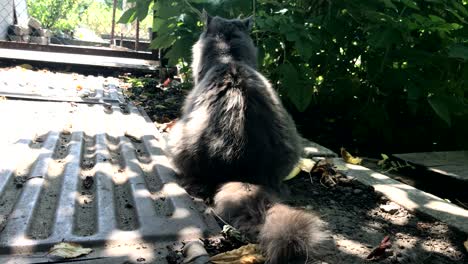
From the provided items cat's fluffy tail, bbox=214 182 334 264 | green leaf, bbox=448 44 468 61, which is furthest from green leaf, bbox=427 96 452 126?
cat's fluffy tail, bbox=214 182 334 264

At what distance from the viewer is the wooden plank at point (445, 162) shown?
3138 mm

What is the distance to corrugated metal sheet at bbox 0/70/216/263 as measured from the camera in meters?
1.87

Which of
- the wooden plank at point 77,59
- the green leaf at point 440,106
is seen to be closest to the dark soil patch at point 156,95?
the wooden plank at point 77,59

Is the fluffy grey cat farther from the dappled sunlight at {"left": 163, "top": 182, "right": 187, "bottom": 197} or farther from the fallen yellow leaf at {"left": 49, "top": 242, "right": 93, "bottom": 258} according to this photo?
the fallen yellow leaf at {"left": 49, "top": 242, "right": 93, "bottom": 258}

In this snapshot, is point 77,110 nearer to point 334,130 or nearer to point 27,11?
point 334,130

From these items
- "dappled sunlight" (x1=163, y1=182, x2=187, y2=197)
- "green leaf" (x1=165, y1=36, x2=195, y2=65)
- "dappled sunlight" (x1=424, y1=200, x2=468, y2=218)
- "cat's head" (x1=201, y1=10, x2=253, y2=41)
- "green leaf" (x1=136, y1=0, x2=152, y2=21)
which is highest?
"green leaf" (x1=136, y1=0, x2=152, y2=21)

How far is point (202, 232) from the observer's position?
196 cm

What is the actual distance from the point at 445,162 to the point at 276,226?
218cm

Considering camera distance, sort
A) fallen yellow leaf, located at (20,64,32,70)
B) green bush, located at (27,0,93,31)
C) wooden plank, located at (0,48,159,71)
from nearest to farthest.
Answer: fallen yellow leaf, located at (20,64,32,70) → wooden plank, located at (0,48,159,71) → green bush, located at (27,0,93,31)

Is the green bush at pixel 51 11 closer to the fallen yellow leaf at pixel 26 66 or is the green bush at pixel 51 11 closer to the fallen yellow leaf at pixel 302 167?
the fallen yellow leaf at pixel 26 66

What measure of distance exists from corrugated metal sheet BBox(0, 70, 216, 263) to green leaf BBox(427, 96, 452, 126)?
6.91 ft

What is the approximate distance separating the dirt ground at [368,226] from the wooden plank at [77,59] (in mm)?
4424

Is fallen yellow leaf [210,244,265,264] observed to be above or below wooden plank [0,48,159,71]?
below

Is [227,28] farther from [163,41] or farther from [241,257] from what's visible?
[241,257]
